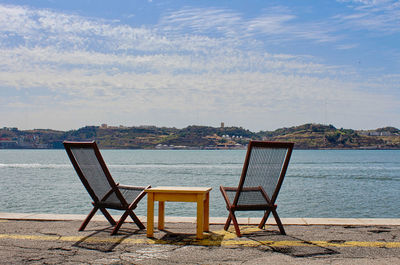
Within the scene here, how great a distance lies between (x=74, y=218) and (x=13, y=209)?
12632 mm

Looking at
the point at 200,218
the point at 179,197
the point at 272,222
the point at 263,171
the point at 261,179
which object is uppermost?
the point at 263,171

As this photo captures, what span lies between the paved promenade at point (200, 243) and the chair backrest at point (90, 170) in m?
0.52

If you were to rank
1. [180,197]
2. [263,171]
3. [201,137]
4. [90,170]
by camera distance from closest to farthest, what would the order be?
[180,197], [263,171], [90,170], [201,137]

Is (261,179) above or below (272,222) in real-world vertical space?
above

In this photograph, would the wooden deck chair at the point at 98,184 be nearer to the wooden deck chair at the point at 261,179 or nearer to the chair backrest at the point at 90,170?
the chair backrest at the point at 90,170

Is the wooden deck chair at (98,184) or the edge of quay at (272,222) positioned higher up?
the wooden deck chair at (98,184)

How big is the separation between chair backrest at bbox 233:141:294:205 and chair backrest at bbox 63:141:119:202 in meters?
1.69

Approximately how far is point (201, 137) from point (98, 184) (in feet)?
480

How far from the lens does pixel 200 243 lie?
16.3 ft

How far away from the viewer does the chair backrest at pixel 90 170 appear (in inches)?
222

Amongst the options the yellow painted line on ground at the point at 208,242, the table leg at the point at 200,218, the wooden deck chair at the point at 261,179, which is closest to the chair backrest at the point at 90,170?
the yellow painted line on ground at the point at 208,242

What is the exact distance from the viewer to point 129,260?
13.9 ft

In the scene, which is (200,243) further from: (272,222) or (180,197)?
(272,222)

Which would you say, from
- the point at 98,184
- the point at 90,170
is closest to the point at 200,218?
the point at 98,184
